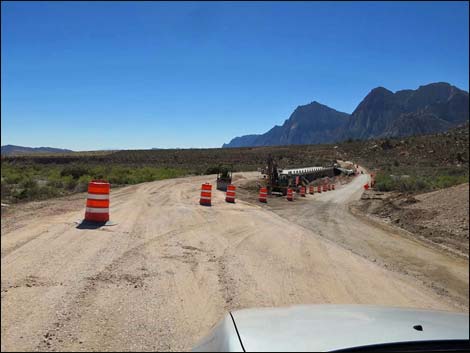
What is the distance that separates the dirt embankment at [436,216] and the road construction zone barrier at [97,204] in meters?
10.7

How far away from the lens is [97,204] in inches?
479

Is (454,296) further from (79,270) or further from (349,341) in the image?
(349,341)

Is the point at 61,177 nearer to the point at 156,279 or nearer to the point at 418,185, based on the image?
Result: the point at 156,279

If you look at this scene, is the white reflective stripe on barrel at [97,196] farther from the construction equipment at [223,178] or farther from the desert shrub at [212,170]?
the desert shrub at [212,170]

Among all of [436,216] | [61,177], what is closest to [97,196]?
[61,177]

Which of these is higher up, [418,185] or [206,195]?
[418,185]

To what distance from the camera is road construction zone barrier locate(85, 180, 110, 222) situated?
477 inches

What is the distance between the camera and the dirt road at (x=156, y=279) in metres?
5.34

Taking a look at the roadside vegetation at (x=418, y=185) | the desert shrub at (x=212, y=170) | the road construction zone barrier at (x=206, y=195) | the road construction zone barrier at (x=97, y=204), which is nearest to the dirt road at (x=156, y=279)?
the road construction zone barrier at (x=97, y=204)

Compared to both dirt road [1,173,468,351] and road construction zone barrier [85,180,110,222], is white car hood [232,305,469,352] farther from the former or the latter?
road construction zone barrier [85,180,110,222]

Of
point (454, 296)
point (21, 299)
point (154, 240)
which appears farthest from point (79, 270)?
point (454, 296)

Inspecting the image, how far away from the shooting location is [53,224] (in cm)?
1115

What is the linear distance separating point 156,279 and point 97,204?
538 cm

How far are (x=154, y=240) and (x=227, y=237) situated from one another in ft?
7.47
